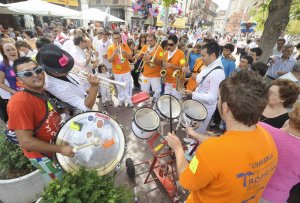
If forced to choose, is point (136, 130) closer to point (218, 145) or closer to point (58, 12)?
point (218, 145)

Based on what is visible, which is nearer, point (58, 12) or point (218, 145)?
point (218, 145)

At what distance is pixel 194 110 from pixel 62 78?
7.51 feet

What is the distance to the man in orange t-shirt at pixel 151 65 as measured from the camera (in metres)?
5.48

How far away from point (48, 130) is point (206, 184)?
181cm

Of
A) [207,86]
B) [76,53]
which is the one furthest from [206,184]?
[76,53]

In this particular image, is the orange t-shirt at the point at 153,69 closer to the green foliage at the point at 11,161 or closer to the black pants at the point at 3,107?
the black pants at the point at 3,107

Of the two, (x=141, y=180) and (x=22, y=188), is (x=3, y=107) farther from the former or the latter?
(x=141, y=180)

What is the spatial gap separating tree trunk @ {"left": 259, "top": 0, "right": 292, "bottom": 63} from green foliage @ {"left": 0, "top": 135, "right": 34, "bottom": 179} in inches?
273

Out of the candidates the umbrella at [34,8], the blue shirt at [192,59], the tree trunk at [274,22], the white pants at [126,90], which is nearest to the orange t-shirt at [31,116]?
the white pants at [126,90]

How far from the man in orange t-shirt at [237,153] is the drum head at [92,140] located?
1.10 metres

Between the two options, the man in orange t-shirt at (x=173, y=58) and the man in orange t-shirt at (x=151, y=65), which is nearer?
the man in orange t-shirt at (x=173, y=58)

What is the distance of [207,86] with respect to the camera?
3646mm

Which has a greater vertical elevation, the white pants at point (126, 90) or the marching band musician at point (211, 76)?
the marching band musician at point (211, 76)

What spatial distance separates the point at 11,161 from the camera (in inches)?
111
